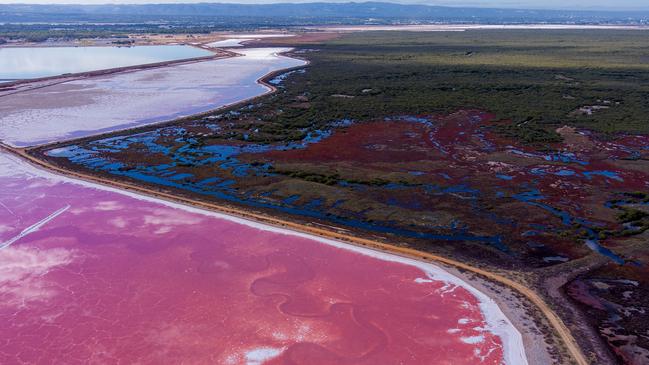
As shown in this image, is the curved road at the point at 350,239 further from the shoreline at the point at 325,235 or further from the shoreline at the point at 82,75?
the shoreline at the point at 82,75

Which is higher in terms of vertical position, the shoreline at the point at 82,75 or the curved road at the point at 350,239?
the shoreline at the point at 82,75

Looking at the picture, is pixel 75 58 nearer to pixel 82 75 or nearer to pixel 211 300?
pixel 82 75

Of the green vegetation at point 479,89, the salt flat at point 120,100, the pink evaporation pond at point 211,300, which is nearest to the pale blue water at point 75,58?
the salt flat at point 120,100

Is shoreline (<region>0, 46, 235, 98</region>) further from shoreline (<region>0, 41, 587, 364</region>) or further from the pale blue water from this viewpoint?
shoreline (<region>0, 41, 587, 364</region>)

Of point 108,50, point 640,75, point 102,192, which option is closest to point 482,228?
point 102,192

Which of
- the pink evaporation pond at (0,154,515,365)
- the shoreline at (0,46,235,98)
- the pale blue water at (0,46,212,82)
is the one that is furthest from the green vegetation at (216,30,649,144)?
the pale blue water at (0,46,212,82)
